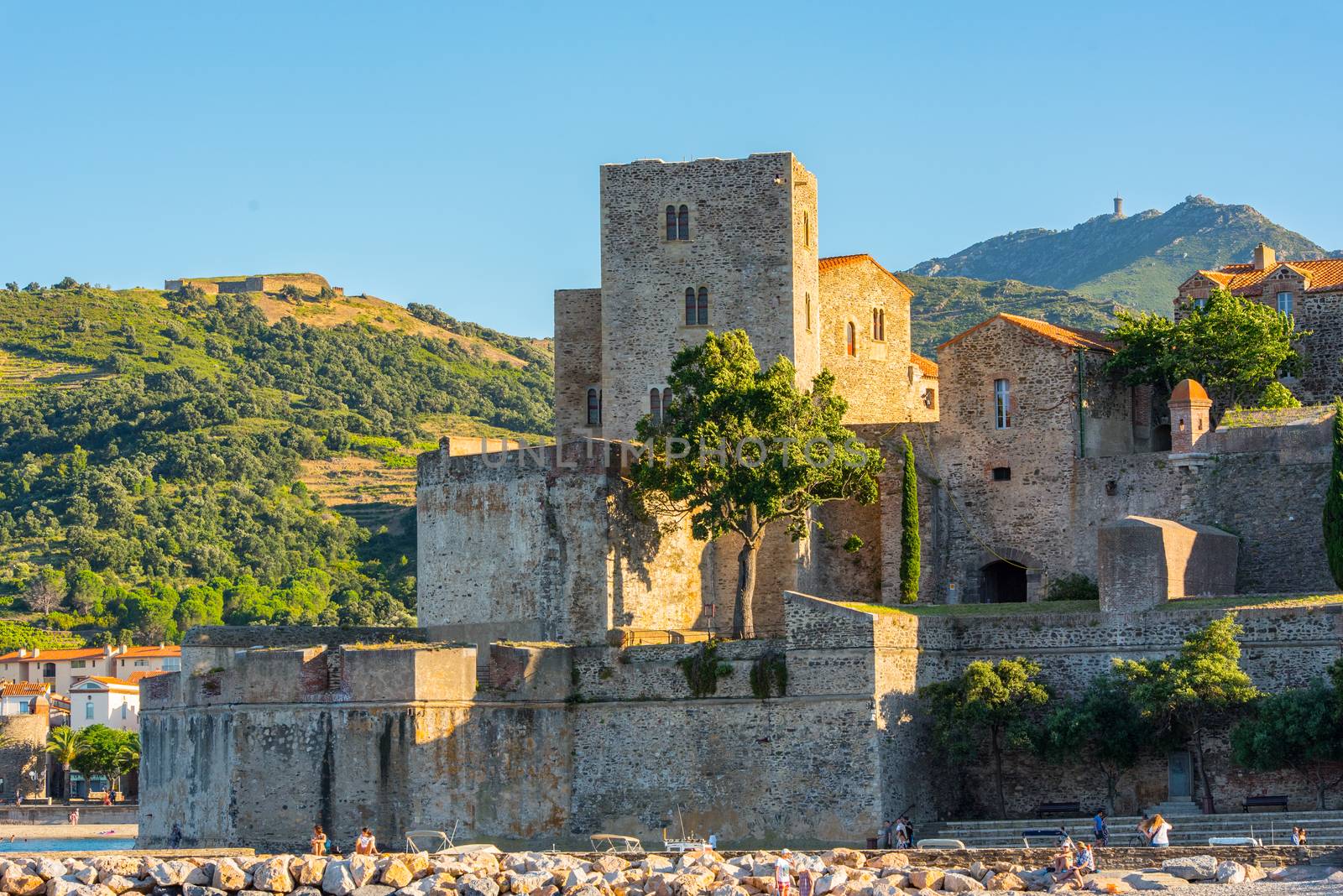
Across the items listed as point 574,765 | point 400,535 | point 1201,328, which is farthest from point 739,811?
point 400,535

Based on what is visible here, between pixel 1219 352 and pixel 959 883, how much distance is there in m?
18.7

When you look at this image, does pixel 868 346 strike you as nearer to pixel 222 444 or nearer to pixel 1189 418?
pixel 1189 418

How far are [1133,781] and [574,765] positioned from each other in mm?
11179

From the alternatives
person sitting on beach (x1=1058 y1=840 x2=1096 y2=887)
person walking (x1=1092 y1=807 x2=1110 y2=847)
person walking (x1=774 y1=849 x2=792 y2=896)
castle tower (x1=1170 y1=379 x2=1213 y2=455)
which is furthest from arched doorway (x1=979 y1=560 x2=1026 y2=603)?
person walking (x1=774 y1=849 x2=792 y2=896)

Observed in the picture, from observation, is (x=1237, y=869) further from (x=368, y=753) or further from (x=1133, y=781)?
(x=368, y=753)

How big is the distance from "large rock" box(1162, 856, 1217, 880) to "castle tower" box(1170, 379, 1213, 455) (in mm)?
13380

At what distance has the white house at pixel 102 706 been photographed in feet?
319

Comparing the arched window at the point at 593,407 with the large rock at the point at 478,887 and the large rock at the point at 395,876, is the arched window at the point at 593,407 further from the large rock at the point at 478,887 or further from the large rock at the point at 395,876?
the large rock at the point at 478,887

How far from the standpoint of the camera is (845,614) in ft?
144

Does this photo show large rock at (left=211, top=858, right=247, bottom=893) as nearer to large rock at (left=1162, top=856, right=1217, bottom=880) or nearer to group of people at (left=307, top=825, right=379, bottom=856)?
group of people at (left=307, top=825, right=379, bottom=856)

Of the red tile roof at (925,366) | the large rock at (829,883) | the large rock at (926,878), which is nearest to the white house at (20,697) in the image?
the red tile roof at (925,366)

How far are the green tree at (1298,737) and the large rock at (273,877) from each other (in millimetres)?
17369

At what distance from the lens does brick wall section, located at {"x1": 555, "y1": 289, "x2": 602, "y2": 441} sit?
54.9 m

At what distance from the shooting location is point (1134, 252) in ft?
529
